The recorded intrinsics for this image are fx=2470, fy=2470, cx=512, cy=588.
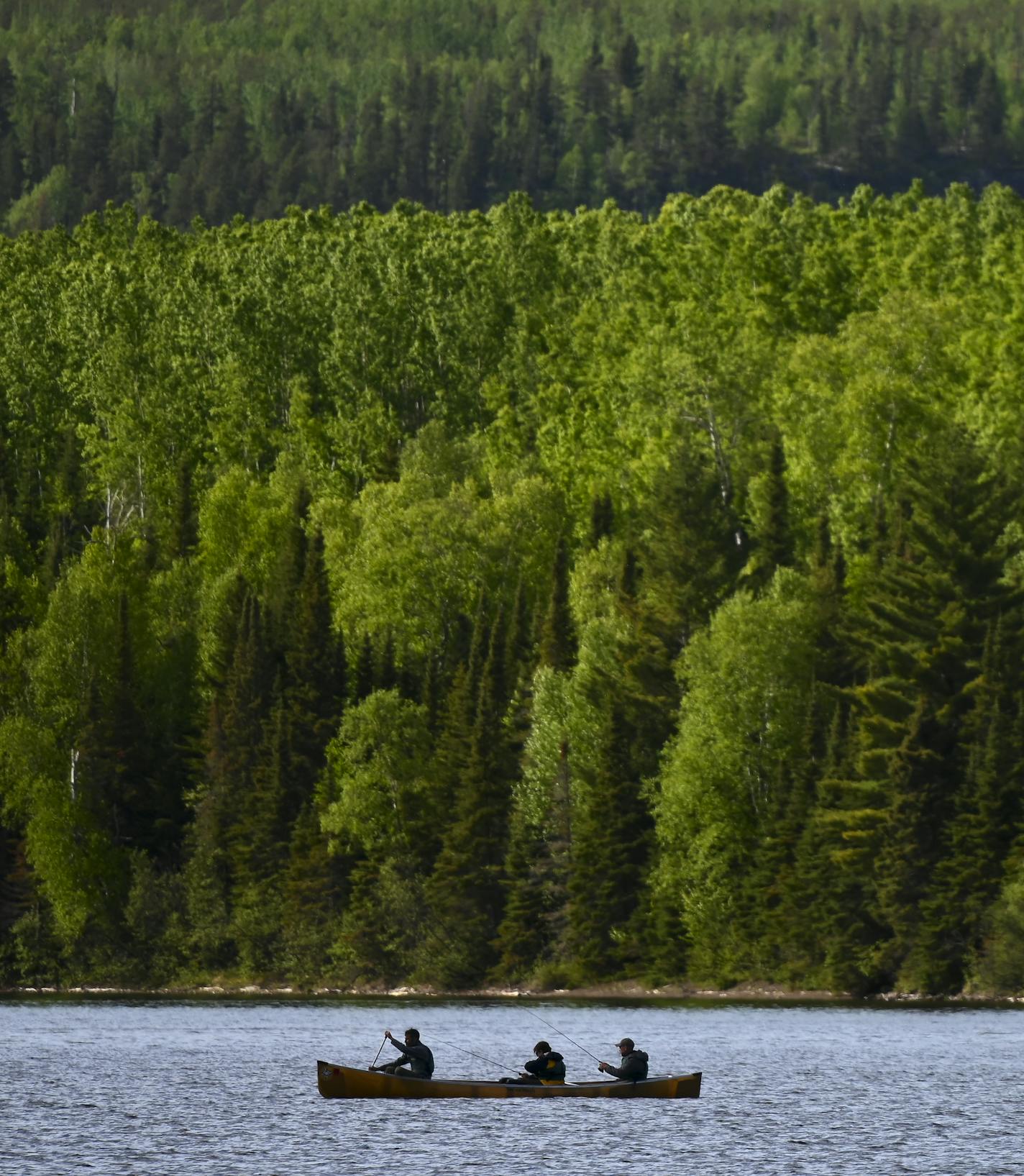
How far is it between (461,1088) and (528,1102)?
7.42 meters

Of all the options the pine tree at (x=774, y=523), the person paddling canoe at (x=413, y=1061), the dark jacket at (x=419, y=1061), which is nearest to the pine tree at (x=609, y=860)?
the pine tree at (x=774, y=523)

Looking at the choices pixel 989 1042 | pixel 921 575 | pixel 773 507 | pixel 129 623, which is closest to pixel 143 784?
pixel 129 623

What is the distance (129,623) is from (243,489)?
623 inches

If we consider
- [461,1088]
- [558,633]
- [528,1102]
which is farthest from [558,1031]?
[558,633]

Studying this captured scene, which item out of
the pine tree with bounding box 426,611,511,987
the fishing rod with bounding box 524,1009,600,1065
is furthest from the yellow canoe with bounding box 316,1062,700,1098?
the pine tree with bounding box 426,611,511,987

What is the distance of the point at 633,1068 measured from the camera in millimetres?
60656

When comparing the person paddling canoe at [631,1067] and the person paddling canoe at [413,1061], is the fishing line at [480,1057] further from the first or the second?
the person paddling canoe at [631,1067]

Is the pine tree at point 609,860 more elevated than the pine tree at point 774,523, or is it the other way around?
the pine tree at point 774,523

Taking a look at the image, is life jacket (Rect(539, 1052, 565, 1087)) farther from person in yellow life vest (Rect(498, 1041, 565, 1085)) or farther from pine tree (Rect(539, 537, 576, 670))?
pine tree (Rect(539, 537, 576, 670))

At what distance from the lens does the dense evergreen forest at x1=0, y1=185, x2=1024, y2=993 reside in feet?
347

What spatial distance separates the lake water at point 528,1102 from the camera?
173 ft

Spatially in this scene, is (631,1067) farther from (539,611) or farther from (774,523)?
(539,611)

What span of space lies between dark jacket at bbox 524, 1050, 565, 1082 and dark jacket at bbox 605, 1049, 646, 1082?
1.42m

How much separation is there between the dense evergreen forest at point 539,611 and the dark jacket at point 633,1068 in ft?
128
